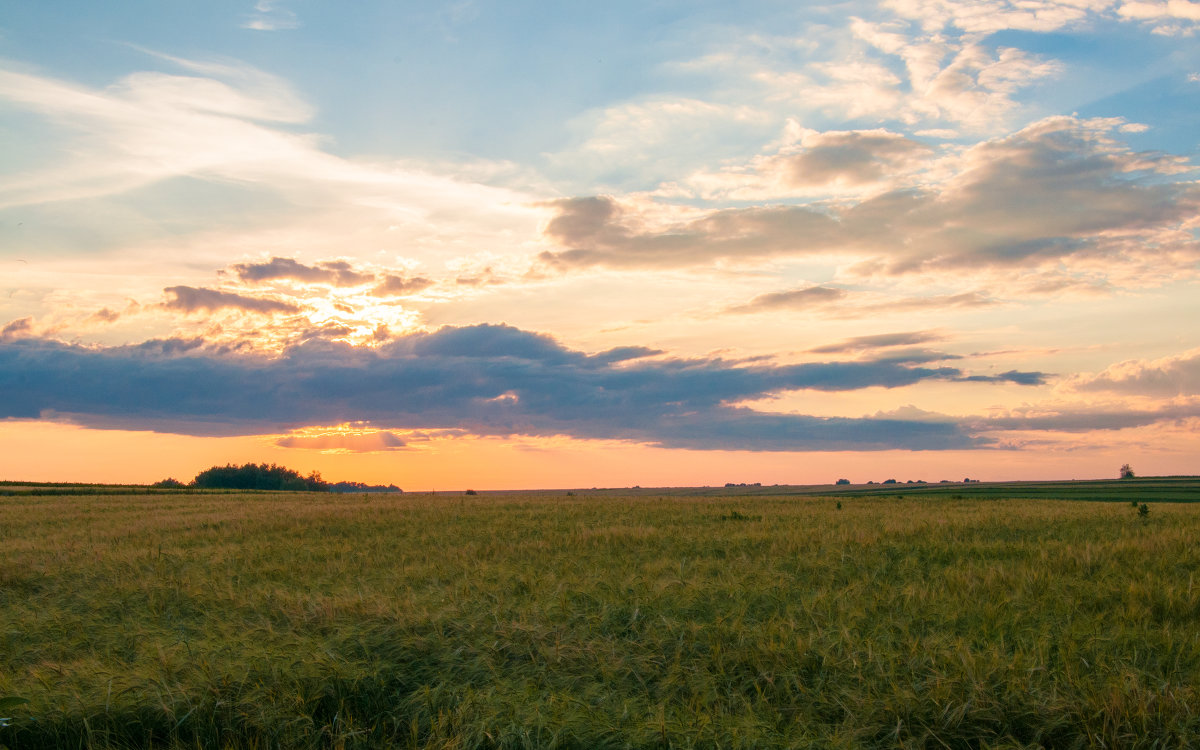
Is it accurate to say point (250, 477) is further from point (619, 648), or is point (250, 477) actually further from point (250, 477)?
point (619, 648)

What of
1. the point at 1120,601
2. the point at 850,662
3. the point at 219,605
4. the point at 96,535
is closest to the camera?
the point at 850,662

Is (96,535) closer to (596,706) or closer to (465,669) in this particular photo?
(465,669)

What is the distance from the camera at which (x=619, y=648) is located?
6348 mm

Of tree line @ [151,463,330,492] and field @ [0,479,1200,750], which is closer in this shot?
field @ [0,479,1200,750]

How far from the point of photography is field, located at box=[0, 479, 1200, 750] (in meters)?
4.89

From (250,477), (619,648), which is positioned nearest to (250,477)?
(250,477)

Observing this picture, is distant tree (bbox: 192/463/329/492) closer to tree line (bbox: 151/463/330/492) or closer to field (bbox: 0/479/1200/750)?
tree line (bbox: 151/463/330/492)

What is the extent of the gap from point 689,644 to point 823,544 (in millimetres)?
6503

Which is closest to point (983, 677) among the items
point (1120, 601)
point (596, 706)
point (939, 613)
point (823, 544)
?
point (939, 613)

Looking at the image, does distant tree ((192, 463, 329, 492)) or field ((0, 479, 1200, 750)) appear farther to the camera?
distant tree ((192, 463, 329, 492))

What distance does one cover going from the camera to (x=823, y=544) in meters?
12.2

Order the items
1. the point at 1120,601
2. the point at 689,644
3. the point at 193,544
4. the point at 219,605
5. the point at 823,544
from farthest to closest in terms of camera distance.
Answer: the point at 193,544 → the point at 823,544 → the point at 219,605 → the point at 1120,601 → the point at 689,644

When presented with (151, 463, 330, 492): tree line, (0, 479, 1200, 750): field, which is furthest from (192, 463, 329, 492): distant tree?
(0, 479, 1200, 750): field

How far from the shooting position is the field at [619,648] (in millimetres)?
4887
